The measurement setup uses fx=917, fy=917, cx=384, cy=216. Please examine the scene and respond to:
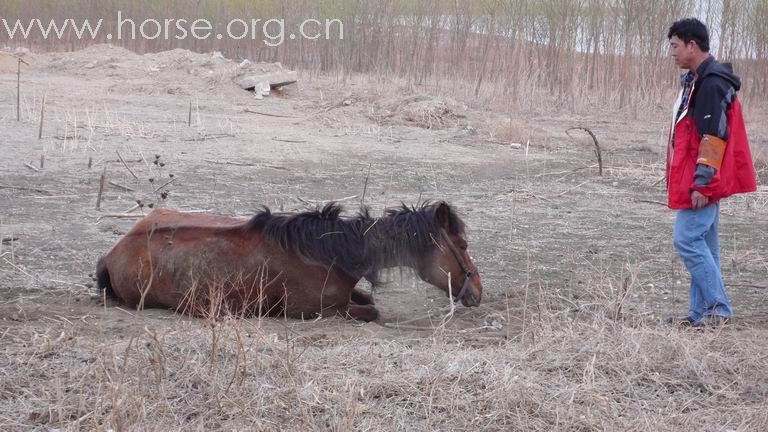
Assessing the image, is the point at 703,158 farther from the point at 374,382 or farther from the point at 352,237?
the point at 374,382

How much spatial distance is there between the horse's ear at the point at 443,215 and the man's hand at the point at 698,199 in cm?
167

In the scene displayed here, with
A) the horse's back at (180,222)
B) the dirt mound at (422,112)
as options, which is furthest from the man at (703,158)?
Answer: the dirt mound at (422,112)

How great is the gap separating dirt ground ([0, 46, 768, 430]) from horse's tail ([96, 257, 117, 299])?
0.14 meters

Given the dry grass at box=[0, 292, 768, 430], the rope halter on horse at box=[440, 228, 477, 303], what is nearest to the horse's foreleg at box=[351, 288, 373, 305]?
the rope halter on horse at box=[440, 228, 477, 303]

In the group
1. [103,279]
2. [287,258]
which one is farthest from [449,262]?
[103,279]

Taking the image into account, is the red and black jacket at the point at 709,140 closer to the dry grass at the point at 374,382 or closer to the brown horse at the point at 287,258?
the dry grass at the point at 374,382

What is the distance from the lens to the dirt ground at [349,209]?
4.43 metres

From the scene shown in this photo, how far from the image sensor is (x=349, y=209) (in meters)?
10.2

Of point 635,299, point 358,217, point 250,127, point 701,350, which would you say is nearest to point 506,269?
point 635,299

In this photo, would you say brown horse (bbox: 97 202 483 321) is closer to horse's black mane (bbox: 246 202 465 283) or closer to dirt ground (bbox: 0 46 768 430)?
horse's black mane (bbox: 246 202 465 283)

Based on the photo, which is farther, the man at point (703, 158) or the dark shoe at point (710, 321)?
the dark shoe at point (710, 321)

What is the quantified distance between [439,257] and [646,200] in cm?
583

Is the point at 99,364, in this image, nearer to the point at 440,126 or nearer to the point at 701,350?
the point at 701,350

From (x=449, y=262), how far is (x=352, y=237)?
72cm
